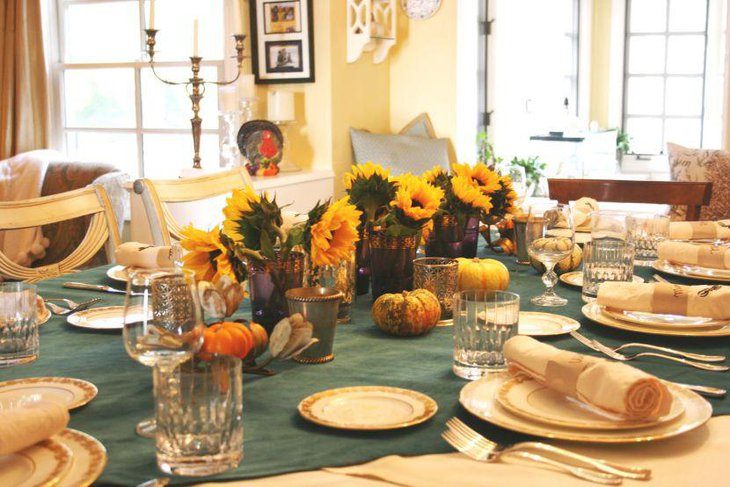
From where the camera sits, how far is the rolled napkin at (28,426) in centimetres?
90

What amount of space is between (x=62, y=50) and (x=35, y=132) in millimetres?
500

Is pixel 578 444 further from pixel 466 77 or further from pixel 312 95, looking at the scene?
pixel 466 77

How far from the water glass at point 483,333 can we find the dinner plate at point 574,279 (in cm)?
68

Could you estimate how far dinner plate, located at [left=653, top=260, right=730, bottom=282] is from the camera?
1.93 metres

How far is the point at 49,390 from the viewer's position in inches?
46.7

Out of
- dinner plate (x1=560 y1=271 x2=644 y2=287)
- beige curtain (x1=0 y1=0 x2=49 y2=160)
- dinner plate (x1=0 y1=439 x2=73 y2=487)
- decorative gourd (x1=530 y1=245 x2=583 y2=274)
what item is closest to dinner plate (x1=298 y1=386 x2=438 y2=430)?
dinner plate (x1=0 y1=439 x2=73 y2=487)

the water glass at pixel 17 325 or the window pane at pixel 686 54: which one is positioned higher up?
the window pane at pixel 686 54

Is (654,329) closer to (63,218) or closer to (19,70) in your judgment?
(63,218)

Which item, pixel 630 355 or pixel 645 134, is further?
pixel 645 134

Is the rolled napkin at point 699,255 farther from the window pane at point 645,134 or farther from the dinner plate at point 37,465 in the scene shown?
the window pane at point 645,134

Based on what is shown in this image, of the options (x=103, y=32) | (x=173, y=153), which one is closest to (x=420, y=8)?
(x=173, y=153)

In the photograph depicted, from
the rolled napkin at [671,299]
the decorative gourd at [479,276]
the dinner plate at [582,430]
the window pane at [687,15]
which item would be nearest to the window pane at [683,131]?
the window pane at [687,15]

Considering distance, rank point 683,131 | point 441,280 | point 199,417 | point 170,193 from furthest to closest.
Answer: point 683,131 → point 170,193 → point 441,280 → point 199,417

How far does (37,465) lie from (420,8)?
14.4 ft
